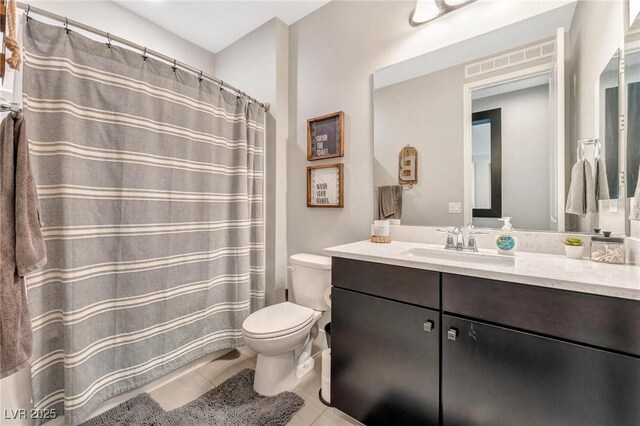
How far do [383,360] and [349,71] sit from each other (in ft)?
6.08

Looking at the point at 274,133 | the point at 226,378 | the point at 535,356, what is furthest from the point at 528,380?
the point at 274,133

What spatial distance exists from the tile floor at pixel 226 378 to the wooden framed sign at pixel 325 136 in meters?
1.52

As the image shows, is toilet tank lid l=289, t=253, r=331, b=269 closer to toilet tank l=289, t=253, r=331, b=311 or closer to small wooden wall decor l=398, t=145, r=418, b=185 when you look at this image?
toilet tank l=289, t=253, r=331, b=311

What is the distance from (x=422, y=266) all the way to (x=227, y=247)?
1369 mm

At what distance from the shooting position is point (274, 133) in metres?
2.22

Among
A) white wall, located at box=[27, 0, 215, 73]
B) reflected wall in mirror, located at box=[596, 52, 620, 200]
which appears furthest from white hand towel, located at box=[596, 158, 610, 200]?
white wall, located at box=[27, 0, 215, 73]

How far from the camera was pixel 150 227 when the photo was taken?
1515 millimetres

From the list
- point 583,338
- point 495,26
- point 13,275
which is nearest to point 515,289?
point 583,338

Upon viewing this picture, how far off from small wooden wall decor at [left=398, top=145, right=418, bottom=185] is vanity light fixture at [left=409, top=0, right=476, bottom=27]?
0.74 metres

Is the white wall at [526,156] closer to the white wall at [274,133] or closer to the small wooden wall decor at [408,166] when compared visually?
the small wooden wall decor at [408,166]

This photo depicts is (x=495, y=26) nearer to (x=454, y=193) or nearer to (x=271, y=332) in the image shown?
(x=454, y=193)

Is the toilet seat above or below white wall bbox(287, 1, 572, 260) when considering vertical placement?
below

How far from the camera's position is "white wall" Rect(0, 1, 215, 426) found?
1.11 m

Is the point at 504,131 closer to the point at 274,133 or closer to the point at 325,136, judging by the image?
the point at 325,136
